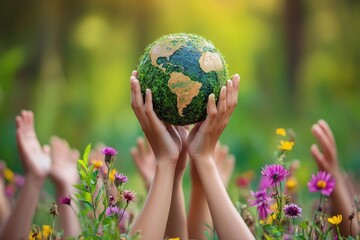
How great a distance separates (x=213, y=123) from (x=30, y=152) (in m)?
1.67

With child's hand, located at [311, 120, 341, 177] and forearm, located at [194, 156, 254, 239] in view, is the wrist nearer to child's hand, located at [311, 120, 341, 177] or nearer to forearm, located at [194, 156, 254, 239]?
forearm, located at [194, 156, 254, 239]

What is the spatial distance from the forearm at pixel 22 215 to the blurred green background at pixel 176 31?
13.5ft

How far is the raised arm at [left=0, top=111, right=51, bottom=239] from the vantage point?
3.98m

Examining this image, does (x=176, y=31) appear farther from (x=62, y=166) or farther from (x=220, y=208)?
(x=220, y=208)

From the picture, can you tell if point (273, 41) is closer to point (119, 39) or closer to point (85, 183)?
point (119, 39)

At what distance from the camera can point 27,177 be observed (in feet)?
14.0

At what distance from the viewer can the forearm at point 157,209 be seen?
9.81ft

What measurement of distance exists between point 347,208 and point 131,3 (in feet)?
18.8

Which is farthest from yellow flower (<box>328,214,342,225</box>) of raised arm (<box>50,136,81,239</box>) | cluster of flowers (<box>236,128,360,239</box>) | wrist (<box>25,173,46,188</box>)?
wrist (<box>25,173,46,188</box>)

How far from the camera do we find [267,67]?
8.81m

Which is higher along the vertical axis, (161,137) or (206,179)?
(161,137)

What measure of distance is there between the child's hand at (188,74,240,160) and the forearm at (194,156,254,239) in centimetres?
5

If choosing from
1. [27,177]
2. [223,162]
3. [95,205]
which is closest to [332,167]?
[223,162]

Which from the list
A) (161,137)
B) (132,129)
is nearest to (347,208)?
(161,137)
